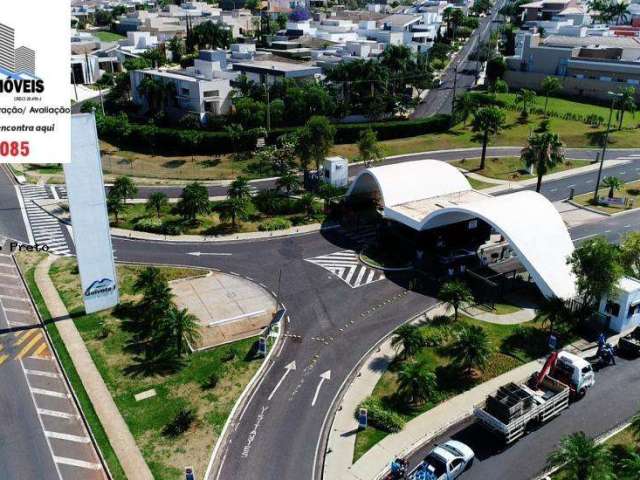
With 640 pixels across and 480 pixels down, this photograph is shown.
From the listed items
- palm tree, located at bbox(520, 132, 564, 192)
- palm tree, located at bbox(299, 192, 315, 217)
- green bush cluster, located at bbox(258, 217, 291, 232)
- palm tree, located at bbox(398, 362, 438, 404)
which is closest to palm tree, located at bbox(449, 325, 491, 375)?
palm tree, located at bbox(398, 362, 438, 404)

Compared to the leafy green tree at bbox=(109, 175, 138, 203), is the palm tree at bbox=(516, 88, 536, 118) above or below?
above

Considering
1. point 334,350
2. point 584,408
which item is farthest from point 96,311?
point 584,408

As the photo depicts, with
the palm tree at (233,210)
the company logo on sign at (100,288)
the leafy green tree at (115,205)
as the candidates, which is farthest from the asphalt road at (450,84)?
the company logo on sign at (100,288)

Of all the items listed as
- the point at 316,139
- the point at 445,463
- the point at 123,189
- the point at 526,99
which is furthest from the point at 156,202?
the point at 526,99

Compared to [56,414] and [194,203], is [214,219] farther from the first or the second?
[56,414]

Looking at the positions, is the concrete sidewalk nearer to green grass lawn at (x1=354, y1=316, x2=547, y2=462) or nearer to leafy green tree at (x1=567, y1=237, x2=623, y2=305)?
green grass lawn at (x1=354, y1=316, x2=547, y2=462)
